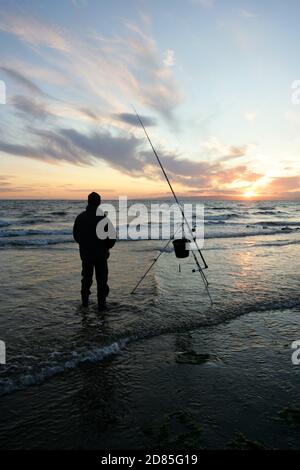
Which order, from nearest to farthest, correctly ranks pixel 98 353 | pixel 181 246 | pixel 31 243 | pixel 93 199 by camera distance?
pixel 98 353, pixel 93 199, pixel 181 246, pixel 31 243

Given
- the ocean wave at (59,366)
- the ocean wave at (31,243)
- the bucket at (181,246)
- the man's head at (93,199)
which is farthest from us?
the ocean wave at (31,243)

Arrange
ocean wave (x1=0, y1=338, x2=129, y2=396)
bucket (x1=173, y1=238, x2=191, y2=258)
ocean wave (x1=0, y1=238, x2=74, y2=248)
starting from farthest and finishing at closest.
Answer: ocean wave (x1=0, y1=238, x2=74, y2=248), bucket (x1=173, y1=238, x2=191, y2=258), ocean wave (x1=0, y1=338, x2=129, y2=396)

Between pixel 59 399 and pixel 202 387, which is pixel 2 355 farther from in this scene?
pixel 202 387

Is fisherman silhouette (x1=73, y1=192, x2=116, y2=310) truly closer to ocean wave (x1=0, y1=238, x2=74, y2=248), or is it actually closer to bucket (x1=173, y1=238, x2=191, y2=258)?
bucket (x1=173, y1=238, x2=191, y2=258)

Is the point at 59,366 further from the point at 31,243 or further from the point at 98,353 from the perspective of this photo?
the point at 31,243

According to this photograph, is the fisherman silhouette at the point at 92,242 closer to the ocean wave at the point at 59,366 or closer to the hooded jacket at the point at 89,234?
the hooded jacket at the point at 89,234

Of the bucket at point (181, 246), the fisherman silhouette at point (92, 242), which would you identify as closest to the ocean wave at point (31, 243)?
the fisherman silhouette at point (92, 242)

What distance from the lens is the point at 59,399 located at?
3.70 m

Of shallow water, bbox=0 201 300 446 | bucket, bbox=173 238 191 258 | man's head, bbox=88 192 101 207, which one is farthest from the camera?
bucket, bbox=173 238 191 258

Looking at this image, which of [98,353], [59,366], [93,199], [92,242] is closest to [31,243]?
[92,242]

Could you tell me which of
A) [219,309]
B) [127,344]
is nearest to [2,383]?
[127,344]

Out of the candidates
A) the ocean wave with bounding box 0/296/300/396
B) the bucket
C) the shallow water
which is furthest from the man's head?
the ocean wave with bounding box 0/296/300/396

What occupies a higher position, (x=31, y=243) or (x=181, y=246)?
(x=181, y=246)

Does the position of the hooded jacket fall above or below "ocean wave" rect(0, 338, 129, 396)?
above
